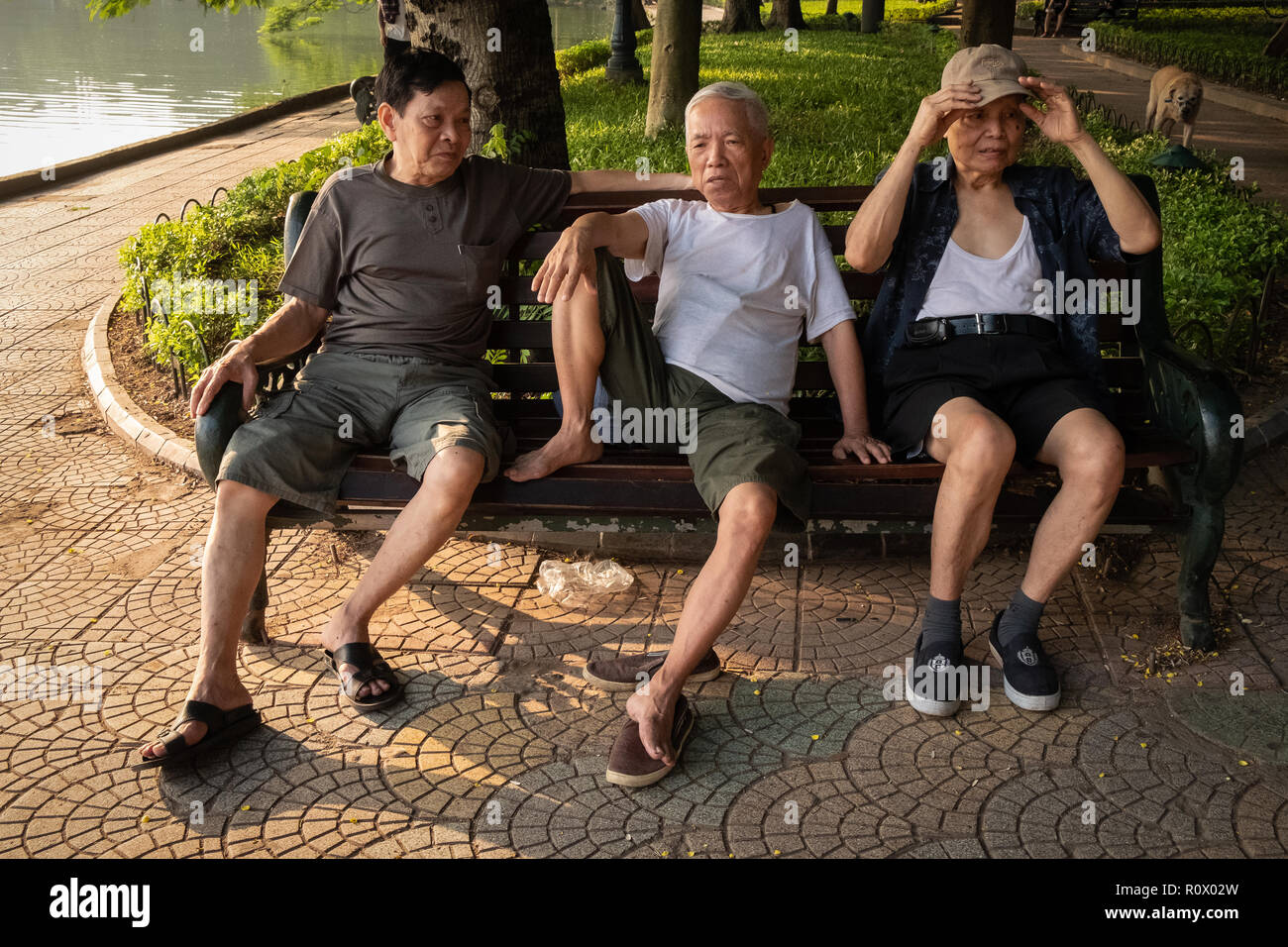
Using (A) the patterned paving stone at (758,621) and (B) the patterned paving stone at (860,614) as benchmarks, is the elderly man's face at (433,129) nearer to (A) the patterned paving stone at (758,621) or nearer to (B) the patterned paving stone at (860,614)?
(A) the patterned paving stone at (758,621)

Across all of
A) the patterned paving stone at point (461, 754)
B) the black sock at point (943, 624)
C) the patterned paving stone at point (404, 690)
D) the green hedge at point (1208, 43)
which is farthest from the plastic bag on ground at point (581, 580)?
the green hedge at point (1208, 43)

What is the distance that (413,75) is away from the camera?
3523 millimetres

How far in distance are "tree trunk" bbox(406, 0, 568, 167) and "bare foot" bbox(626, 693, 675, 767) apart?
3.72 meters

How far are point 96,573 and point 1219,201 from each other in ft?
21.3

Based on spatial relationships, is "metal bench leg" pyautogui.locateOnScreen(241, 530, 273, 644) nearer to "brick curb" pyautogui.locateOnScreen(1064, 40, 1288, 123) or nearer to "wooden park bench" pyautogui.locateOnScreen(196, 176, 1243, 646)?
"wooden park bench" pyautogui.locateOnScreen(196, 176, 1243, 646)

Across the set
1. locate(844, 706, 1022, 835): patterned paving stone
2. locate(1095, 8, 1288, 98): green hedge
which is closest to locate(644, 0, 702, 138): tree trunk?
locate(844, 706, 1022, 835): patterned paving stone

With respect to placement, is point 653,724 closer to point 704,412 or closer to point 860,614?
point 704,412

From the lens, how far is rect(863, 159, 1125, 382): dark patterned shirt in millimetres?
3609

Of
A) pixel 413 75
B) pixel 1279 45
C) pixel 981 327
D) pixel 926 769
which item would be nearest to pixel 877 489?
pixel 981 327

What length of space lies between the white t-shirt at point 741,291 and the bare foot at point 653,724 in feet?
3.20

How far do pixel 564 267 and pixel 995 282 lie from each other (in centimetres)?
136

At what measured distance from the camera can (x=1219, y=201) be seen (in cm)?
709

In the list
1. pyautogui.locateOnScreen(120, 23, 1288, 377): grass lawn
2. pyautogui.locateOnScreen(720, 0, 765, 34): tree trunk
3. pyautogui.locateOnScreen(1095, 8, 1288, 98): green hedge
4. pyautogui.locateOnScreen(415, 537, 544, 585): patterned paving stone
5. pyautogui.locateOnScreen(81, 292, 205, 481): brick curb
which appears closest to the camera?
pyautogui.locateOnScreen(415, 537, 544, 585): patterned paving stone

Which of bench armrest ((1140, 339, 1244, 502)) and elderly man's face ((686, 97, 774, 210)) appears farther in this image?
elderly man's face ((686, 97, 774, 210))
